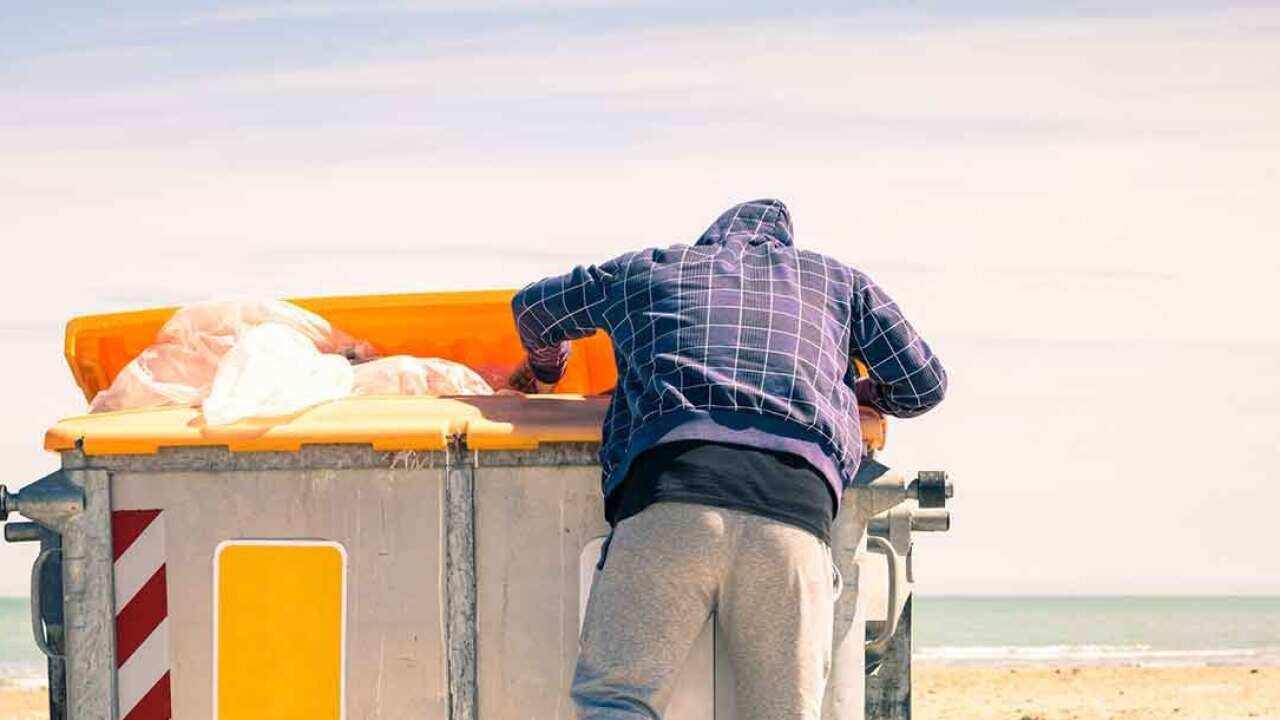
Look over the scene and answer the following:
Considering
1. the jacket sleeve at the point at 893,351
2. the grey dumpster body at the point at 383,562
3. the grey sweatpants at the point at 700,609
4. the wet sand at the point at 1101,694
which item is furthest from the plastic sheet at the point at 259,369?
the wet sand at the point at 1101,694

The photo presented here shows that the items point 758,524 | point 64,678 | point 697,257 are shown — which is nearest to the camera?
point 758,524

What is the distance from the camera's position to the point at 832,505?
Answer: 3.45m

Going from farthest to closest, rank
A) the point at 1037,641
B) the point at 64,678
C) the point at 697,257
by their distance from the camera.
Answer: the point at 1037,641, the point at 64,678, the point at 697,257

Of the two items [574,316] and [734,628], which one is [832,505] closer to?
[734,628]

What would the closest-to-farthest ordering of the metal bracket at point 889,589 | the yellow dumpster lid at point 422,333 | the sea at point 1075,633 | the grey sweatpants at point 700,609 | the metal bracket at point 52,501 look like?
the grey sweatpants at point 700,609
the metal bracket at point 52,501
the metal bracket at point 889,589
the yellow dumpster lid at point 422,333
the sea at point 1075,633

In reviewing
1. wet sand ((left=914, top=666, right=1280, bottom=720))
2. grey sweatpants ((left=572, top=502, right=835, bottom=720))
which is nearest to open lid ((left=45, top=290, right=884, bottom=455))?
grey sweatpants ((left=572, top=502, right=835, bottom=720))

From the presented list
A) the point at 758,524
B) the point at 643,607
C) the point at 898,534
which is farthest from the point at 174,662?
the point at 898,534

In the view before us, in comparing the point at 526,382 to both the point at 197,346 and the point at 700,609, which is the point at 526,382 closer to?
the point at 197,346

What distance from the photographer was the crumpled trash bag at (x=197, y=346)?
4164mm

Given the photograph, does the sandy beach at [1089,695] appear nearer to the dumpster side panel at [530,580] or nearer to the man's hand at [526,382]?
the man's hand at [526,382]

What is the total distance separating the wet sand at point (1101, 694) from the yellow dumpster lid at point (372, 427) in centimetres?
764

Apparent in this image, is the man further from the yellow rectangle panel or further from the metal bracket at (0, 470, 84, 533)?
the metal bracket at (0, 470, 84, 533)

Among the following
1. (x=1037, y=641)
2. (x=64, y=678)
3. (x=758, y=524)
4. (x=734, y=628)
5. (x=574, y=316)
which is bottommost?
(x=1037, y=641)

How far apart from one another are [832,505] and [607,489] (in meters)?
0.45
